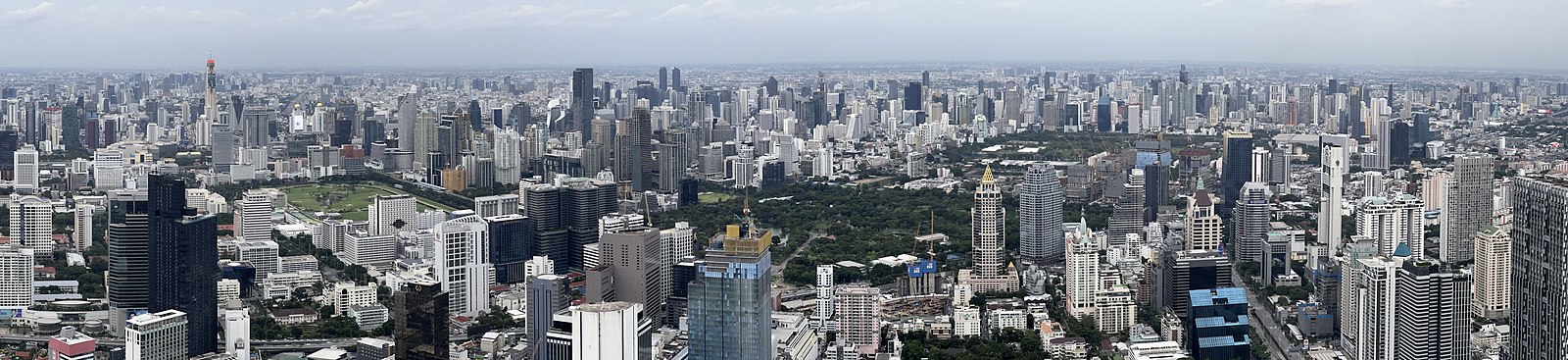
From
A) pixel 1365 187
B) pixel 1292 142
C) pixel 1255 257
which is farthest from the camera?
pixel 1292 142

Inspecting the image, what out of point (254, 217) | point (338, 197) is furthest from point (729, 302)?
point (338, 197)

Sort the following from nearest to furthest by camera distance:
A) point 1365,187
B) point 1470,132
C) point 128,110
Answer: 1. point 1365,187
2. point 1470,132
3. point 128,110

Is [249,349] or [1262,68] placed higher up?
[1262,68]

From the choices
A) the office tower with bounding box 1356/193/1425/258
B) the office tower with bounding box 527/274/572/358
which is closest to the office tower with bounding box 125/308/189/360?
the office tower with bounding box 527/274/572/358

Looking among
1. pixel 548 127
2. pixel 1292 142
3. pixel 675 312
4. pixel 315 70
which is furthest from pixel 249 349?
pixel 1292 142

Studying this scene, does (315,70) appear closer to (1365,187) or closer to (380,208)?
(380,208)

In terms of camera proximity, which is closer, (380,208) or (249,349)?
(249,349)

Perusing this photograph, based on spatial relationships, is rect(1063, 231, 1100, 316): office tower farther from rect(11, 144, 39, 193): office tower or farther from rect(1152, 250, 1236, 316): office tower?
rect(11, 144, 39, 193): office tower
